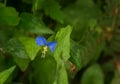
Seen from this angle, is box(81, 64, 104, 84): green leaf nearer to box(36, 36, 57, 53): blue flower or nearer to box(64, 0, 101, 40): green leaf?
box(64, 0, 101, 40): green leaf

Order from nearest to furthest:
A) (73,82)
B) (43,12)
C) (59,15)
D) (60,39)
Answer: (60,39), (59,15), (43,12), (73,82)

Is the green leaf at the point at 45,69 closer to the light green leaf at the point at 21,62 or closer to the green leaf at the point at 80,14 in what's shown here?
the light green leaf at the point at 21,62

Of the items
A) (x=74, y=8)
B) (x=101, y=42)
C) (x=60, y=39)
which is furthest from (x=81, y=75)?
(x=60, y=39)

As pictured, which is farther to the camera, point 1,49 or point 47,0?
point 47,0

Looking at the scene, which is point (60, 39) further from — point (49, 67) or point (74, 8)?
point (74, 8)

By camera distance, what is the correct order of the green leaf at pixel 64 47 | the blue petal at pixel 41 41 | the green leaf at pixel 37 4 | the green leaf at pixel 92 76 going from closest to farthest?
the green leaf at pixel 64 47 → the blue petal at pixel 41 41 → the green leaf at pixel 37 4 → the green leaf at pixel 92 76

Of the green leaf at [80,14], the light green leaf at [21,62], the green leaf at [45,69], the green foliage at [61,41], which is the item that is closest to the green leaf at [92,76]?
the green foliage at [61,41]

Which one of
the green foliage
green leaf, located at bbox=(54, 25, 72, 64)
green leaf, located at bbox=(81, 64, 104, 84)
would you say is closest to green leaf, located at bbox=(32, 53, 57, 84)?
the green foliage
